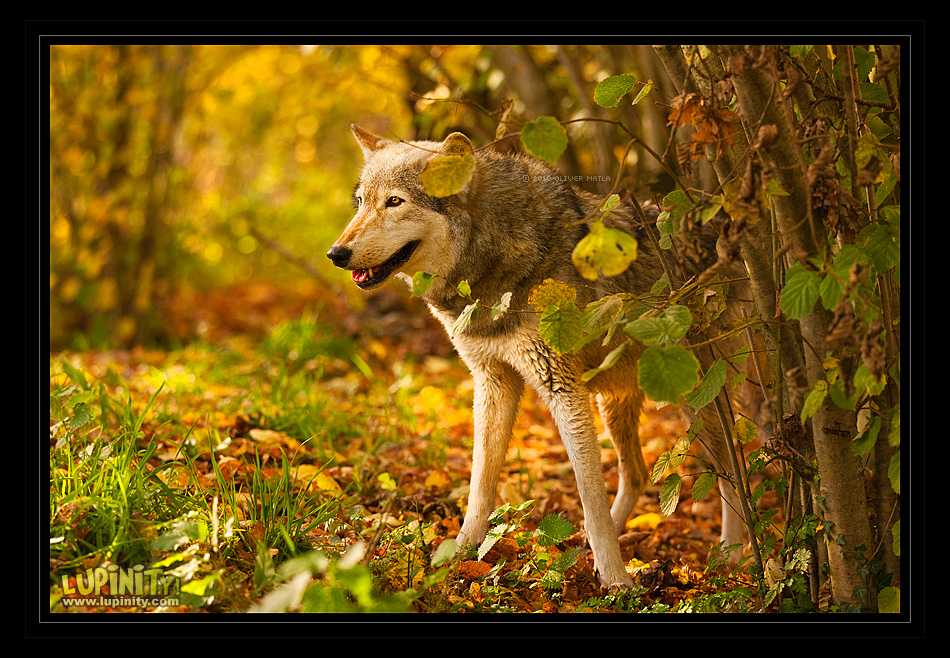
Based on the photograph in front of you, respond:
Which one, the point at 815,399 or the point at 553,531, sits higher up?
the point at 815,399

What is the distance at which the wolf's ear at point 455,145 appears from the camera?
316cm

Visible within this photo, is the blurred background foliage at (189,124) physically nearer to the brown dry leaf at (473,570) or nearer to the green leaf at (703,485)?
the green leaf at (703,485)

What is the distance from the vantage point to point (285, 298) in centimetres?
1103

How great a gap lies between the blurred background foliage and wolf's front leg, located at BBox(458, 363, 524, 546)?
7.08 ft

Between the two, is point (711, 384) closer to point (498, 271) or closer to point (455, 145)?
point (498, 271)

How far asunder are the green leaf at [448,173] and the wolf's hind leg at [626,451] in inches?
79.0

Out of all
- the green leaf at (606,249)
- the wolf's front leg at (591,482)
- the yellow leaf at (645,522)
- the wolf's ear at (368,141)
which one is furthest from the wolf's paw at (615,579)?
the wolf's ear at (368,141)

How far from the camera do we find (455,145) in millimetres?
3221

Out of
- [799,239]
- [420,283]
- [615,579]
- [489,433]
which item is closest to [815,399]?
[799,239]

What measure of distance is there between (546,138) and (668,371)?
0.84 metres

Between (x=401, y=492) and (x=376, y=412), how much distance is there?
130cm

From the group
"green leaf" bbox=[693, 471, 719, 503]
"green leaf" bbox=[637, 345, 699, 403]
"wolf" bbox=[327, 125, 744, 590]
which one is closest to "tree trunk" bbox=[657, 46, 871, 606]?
"green leaf" bbox=[693, 471, 719, 503]
